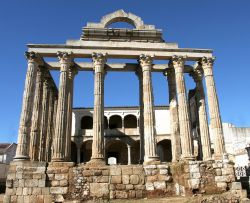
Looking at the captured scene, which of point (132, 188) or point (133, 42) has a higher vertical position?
point (133, 42)

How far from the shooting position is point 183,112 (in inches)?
806

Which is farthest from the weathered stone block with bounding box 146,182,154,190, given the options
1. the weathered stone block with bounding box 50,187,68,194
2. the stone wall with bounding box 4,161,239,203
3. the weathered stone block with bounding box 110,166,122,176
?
the weathered stone block with bounding box 50,187,68,194

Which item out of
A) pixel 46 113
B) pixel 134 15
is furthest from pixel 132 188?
pixel 134 15

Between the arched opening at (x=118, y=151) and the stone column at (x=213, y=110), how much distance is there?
19.1m

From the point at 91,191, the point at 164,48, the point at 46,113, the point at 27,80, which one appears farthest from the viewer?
the point at 46,113

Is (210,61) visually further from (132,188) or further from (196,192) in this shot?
(132,188)

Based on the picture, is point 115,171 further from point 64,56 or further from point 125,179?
point 64,56

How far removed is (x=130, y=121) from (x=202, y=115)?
19043 mm

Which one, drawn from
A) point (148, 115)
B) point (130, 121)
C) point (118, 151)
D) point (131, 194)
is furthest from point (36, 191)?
point (130, 121)

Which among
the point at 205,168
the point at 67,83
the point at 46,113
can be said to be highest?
the point at 67,83

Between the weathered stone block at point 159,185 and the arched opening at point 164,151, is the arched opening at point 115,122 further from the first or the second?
the weathered stone block at point 159,185

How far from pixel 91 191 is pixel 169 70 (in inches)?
487

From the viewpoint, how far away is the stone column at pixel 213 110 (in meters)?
20.1

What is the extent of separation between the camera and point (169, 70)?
24.0 meters
